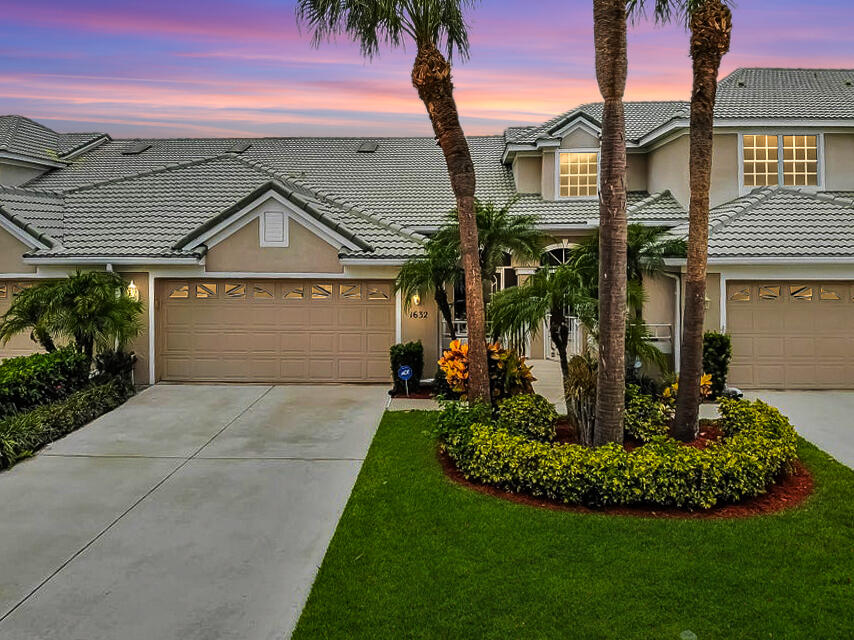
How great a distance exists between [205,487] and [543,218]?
1138 cm

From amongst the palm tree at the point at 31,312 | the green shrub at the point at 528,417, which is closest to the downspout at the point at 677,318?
the green shrub at the point at 528,417

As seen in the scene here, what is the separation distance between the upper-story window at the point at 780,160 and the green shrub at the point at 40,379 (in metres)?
15.4

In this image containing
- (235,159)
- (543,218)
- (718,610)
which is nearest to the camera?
(718,610)

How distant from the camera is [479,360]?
31.4 feet

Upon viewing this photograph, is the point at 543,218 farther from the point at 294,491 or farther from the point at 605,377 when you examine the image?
the point at 294,491

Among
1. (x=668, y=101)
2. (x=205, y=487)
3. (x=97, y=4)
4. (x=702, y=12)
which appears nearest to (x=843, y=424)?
(x=702, y=12)

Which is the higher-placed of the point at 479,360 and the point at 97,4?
the point at 97,4

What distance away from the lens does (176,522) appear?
677 centimetres

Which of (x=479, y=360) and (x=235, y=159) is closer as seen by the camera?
(x=479, y=360)

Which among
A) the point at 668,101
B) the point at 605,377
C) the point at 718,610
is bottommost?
the point at 718,610

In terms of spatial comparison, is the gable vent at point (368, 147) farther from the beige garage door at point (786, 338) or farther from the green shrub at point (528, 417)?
the green shrub at point (528, 417)

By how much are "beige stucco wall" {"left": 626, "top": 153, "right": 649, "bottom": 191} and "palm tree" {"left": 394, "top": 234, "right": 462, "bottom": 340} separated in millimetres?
8390

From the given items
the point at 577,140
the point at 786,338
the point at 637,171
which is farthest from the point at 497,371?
the point at 637,171

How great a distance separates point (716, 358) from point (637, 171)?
8.16 meters
